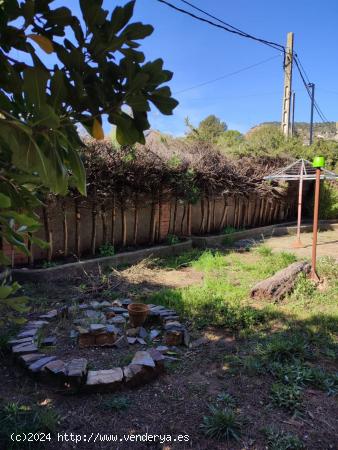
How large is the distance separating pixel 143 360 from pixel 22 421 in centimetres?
95

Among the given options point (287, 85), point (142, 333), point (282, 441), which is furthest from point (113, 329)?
point (287, 85)

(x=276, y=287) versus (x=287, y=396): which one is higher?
(x=276, y=287)

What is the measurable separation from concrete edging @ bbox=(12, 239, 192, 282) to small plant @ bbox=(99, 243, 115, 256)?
0.13 meters

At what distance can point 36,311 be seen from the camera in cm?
399

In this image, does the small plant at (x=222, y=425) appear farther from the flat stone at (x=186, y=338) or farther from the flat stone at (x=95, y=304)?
the flat stone at (x=95, y=304)

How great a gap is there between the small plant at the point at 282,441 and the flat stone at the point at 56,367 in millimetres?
1464

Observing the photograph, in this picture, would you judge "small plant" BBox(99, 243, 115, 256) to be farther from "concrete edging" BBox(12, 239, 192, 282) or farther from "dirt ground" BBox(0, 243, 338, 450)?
"dirt ground" BBox(0, 243, 338, 450)

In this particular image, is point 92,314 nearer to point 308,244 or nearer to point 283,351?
point 283,351

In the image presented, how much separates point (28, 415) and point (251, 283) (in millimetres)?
3709

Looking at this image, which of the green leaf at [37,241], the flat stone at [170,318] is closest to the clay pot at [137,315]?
the flat stone at [170,318]

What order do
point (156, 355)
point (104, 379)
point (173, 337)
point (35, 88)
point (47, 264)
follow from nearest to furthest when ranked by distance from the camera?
point (35, 88)
point (104, 379)
point (156, 355)
point (173, 337)
point (47, 264)

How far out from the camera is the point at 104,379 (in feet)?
8.27

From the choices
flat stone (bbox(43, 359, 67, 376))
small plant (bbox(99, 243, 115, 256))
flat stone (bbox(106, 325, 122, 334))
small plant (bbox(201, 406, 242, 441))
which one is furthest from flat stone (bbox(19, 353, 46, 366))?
small plant (bbox(99, 243, 115, 256))

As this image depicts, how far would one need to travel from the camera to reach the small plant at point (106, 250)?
6.28 metres
